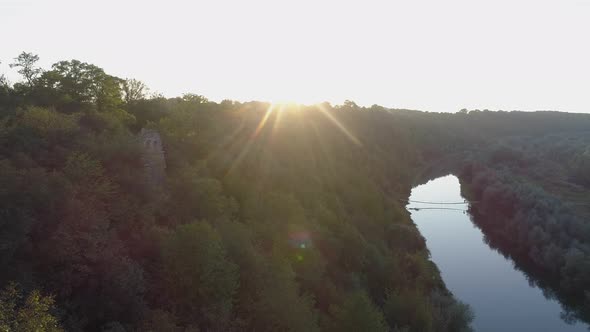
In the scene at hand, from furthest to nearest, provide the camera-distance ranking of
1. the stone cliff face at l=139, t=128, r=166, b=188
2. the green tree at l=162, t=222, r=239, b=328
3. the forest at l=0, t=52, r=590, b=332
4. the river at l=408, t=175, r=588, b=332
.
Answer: the river at l=408, t=175, r=588, b=332 → the stone cliff face at l=139, t=128, r=166, b=188 → the green tree at l=162, t=222, r=239, b=328 → the forest at l=0, t=52, r=590, b=332

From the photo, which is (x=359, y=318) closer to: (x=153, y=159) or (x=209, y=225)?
(x=209, y=225)

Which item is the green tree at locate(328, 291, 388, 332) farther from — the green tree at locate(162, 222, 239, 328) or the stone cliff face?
the stone cliff face

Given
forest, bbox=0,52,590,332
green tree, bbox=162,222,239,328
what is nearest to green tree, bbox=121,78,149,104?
forest, bbox=0,52,590,332

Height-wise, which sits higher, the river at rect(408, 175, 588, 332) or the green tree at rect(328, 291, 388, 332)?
the green tree at rect(328, 291, 388, 332)

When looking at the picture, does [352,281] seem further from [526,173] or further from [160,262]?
[526,173]

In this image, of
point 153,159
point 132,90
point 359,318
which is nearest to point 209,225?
point 359,318

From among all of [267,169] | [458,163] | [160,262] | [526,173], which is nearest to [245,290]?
[160,262]
